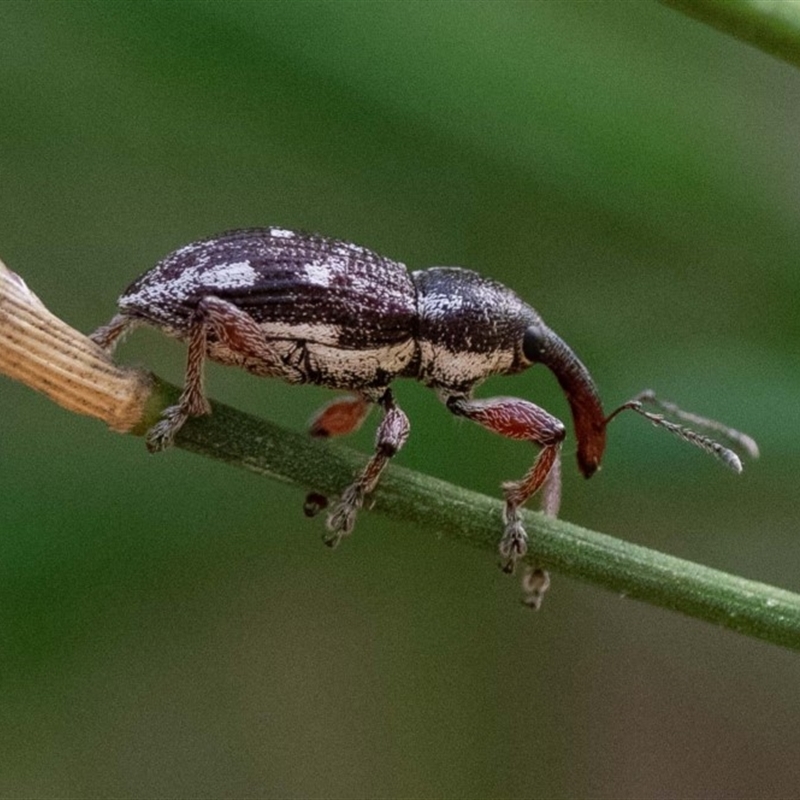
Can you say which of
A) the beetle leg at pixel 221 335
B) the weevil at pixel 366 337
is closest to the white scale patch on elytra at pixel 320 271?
the weevil at pixel 366 337

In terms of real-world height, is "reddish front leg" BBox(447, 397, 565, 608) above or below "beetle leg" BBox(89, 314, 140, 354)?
above

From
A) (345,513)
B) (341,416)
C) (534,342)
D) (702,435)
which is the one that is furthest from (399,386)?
(345,513)

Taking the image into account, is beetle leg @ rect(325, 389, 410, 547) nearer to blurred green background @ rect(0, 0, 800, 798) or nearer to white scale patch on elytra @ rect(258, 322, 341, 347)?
white scale patch on elytra @ rect(258, 322, 341, 347)

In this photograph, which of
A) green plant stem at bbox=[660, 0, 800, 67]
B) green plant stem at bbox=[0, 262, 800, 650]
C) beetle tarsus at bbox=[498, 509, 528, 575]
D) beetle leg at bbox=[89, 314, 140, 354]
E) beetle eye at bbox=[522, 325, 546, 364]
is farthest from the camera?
beetle eye at bbox=[522, 325, 546, 364]

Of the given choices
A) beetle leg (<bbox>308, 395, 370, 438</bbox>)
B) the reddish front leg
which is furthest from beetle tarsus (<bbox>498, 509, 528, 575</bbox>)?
beetle leg (<bbox>308, 395, 370, 438</bbox>)

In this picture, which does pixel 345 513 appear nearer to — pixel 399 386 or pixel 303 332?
pixel 303 332

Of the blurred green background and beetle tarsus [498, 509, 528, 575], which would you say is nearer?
beetle tarsus [498, 509, 528, 575]

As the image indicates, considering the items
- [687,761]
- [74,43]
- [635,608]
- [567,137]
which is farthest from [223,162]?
[687,761]

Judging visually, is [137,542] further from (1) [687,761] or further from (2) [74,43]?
(1) [687,761]
